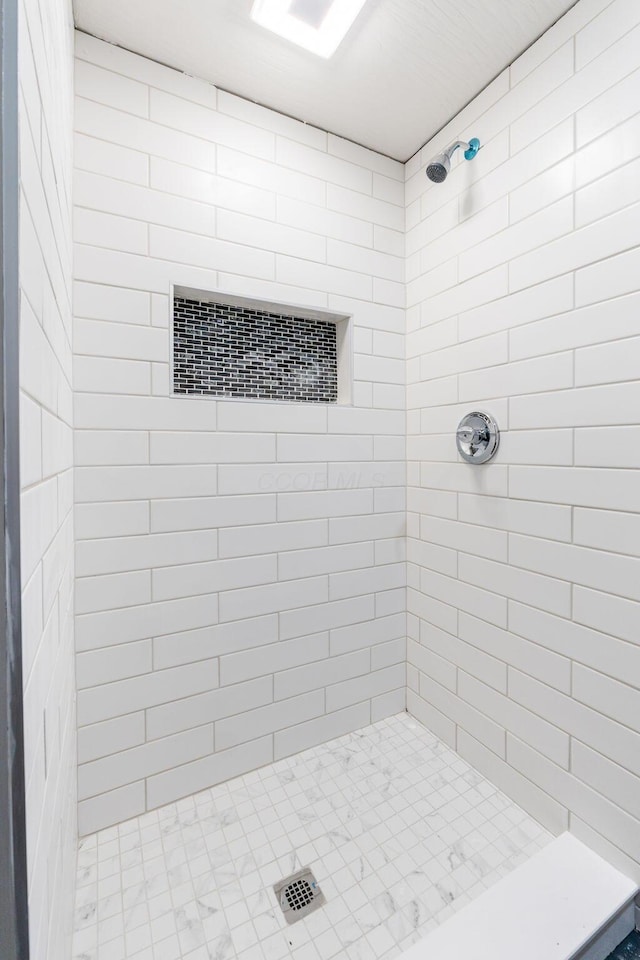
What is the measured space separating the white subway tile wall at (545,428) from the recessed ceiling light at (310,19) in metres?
0.51

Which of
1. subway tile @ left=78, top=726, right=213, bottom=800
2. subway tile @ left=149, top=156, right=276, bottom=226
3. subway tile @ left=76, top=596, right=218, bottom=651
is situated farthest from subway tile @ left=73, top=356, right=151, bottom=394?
subway tile @ left=78, top=726, right=213, bottom=800

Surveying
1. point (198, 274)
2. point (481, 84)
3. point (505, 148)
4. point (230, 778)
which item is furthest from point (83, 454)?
point (481, 84)

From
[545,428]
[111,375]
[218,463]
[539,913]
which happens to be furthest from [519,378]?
[539,913]

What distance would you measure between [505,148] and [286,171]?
0.69m

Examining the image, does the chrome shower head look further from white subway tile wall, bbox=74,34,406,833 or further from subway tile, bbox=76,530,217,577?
subway tile, bbox=76,530,217,577

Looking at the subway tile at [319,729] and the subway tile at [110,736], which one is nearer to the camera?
the subway tile at [110,736]

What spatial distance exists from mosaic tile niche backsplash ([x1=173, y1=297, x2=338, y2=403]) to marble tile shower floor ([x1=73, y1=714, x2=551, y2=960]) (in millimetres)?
1272

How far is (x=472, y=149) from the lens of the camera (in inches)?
A: 51.2

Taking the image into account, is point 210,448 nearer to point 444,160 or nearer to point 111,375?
point 111,375

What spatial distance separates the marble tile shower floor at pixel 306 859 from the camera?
36.2 inches

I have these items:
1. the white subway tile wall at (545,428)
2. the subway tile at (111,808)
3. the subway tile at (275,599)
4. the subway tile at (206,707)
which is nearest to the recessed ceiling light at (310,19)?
the white subway tile wall at (545,428)

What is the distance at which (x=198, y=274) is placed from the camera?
129 centimetres

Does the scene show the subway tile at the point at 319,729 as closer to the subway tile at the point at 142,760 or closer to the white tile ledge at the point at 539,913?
the subway tile at the point at 142,760

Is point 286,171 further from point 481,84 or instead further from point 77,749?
point 77,749
